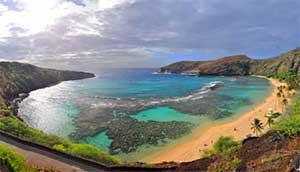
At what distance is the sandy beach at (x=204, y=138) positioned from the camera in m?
29.5

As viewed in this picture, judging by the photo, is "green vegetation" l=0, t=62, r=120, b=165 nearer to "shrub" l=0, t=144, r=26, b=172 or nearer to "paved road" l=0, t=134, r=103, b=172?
"paved road" l=0, t=134, r=103, b=172

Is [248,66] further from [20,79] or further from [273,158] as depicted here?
[273,158]

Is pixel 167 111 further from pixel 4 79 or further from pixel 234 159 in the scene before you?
pixel 4 79

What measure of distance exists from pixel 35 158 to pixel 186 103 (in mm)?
40852

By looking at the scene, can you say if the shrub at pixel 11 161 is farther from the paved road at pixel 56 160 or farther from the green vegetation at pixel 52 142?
the green vegetation at pixel 52 142

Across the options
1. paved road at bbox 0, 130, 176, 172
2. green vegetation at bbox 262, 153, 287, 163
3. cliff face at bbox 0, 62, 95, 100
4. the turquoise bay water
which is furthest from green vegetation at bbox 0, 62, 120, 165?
the turquoise bay water

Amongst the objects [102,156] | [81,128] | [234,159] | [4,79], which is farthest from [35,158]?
[4,79]

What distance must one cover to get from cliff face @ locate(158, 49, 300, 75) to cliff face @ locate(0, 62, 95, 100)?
79323 millimetres

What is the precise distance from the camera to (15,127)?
27547mm

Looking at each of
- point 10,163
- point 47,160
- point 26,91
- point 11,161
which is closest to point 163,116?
point 47,160

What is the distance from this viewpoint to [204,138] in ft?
114

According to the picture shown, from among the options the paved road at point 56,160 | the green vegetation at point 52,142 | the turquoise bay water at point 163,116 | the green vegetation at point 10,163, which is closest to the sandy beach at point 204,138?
the turquoise bay water at point 163,116

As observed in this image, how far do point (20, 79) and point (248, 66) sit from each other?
10691cm

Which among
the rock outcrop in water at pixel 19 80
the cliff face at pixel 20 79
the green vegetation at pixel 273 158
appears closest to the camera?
the green vegetation at pixel 273 158
